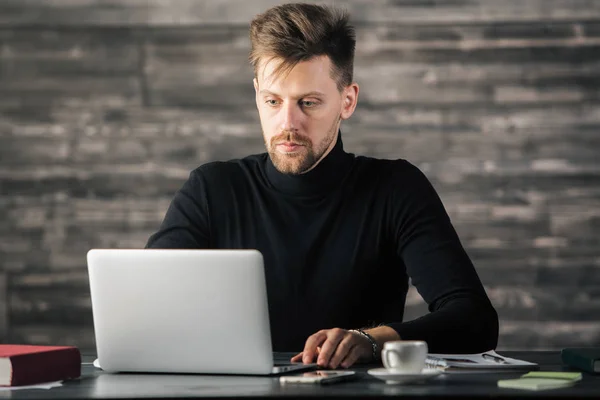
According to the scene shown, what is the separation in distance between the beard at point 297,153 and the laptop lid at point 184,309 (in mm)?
785

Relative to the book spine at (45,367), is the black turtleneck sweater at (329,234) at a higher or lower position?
higher

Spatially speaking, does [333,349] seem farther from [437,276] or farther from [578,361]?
[437,276]

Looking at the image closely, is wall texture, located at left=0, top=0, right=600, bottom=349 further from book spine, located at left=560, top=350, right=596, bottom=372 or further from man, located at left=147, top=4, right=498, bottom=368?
book spine, located at left=560, top=350, right=596, bottom=372

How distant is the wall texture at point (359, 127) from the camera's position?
3.41m

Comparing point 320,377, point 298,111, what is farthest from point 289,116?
point 320,377

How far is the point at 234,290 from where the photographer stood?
4.96 ft

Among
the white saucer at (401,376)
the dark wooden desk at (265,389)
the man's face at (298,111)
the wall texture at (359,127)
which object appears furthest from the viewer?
the wall texture at (359,127)

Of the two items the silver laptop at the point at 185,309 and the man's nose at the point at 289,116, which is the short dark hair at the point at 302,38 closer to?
the man's nose at the point at 289,116

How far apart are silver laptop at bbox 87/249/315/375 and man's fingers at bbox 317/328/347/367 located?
2.1 inches

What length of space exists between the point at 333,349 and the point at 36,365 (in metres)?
0.51

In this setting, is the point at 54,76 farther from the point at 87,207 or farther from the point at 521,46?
the point at 521,46

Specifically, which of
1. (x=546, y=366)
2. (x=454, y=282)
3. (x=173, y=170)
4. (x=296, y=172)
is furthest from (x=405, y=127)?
(x=546, y=366)

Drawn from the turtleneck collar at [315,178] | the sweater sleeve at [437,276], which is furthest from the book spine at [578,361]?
the turtleneck collar at [315,178]

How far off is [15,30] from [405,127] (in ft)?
4.92
